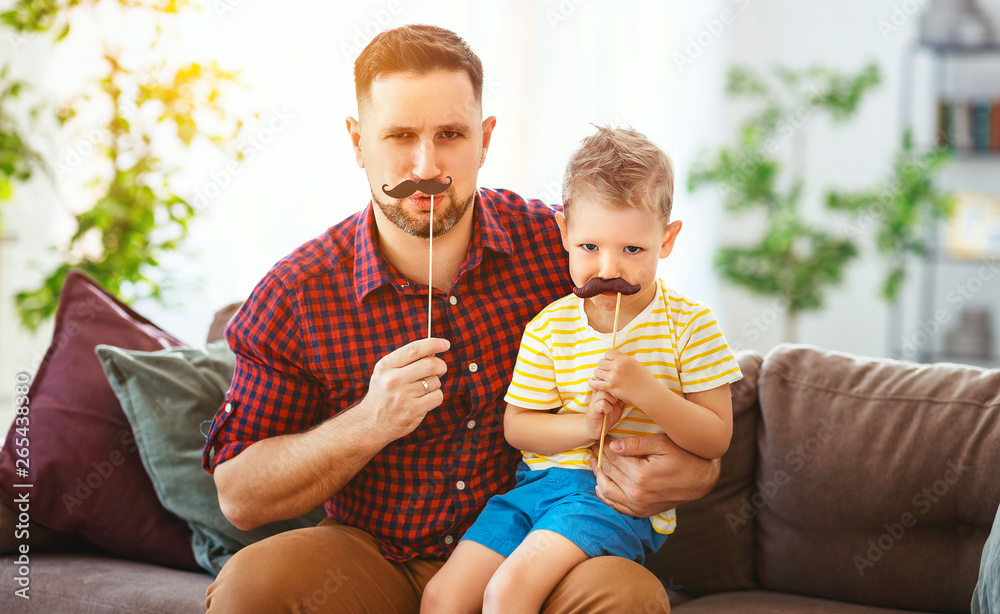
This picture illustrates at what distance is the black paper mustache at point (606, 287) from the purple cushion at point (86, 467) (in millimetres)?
1139

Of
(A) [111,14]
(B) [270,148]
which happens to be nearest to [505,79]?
(B) [270,148]

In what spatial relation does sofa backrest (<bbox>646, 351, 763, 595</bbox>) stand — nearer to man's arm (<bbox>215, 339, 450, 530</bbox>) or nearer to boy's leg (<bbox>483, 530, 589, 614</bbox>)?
boy's leg (<bbox>483, 530, 589, 614</bbox>)

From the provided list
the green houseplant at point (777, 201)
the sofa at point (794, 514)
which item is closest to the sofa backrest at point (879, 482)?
the sofa at point (794, 514)

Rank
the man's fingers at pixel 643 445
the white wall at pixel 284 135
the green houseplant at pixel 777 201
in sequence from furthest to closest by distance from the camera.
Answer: the green houseplant at pixel 777 201
the white wall at pixel 284 135
the man's fingers at pixel 643 445

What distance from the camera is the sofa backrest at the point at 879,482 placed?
5.51 ft

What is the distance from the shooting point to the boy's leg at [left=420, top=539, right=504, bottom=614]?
4.47ft

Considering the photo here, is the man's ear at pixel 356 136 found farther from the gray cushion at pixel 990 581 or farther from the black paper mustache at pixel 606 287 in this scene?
the gray cushion at pixel 990 581

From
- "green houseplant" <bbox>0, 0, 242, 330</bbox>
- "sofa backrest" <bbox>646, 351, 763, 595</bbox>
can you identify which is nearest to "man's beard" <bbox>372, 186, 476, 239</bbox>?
"sofa backrest" <bbox>646, 351, 763, 595</bbox>

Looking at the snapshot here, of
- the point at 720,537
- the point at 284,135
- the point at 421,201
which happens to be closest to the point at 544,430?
the point at 421,201

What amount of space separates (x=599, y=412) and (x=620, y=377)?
0.07 meters

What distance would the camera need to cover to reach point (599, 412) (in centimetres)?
131

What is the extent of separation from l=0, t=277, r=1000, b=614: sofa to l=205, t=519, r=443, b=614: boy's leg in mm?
328

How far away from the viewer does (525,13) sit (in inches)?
161

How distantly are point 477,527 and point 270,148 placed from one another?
7.86 feet
